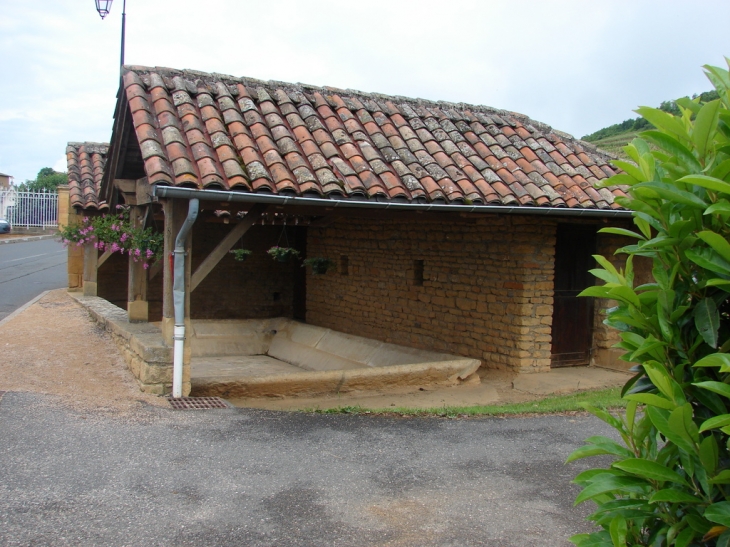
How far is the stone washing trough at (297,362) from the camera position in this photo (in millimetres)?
7562

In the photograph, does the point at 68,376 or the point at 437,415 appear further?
the point at 68,376

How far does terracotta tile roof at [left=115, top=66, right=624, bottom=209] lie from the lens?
6.63 meters

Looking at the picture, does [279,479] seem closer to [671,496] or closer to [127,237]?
[671,496]

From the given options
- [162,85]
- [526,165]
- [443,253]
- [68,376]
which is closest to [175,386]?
[68,376]

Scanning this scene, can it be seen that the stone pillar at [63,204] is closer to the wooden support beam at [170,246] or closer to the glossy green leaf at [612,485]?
the wooden support beam at [170,246]

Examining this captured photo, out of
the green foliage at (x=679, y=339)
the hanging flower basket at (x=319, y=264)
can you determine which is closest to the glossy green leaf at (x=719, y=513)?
the green foliage at (x=679, y=339)

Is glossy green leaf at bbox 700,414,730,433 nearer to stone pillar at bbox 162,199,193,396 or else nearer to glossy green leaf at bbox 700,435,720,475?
glossy green leaf at bbox 700,435,720,475

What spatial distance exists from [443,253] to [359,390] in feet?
8.42

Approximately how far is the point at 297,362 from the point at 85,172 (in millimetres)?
6766

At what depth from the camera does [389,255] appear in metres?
10.4

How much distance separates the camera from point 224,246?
7012mm

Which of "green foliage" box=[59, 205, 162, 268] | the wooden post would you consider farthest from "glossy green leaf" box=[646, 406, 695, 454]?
the wooden post

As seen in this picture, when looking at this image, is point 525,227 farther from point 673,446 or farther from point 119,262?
point 119,262

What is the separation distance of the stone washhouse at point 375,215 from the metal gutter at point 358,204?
0.06ft
